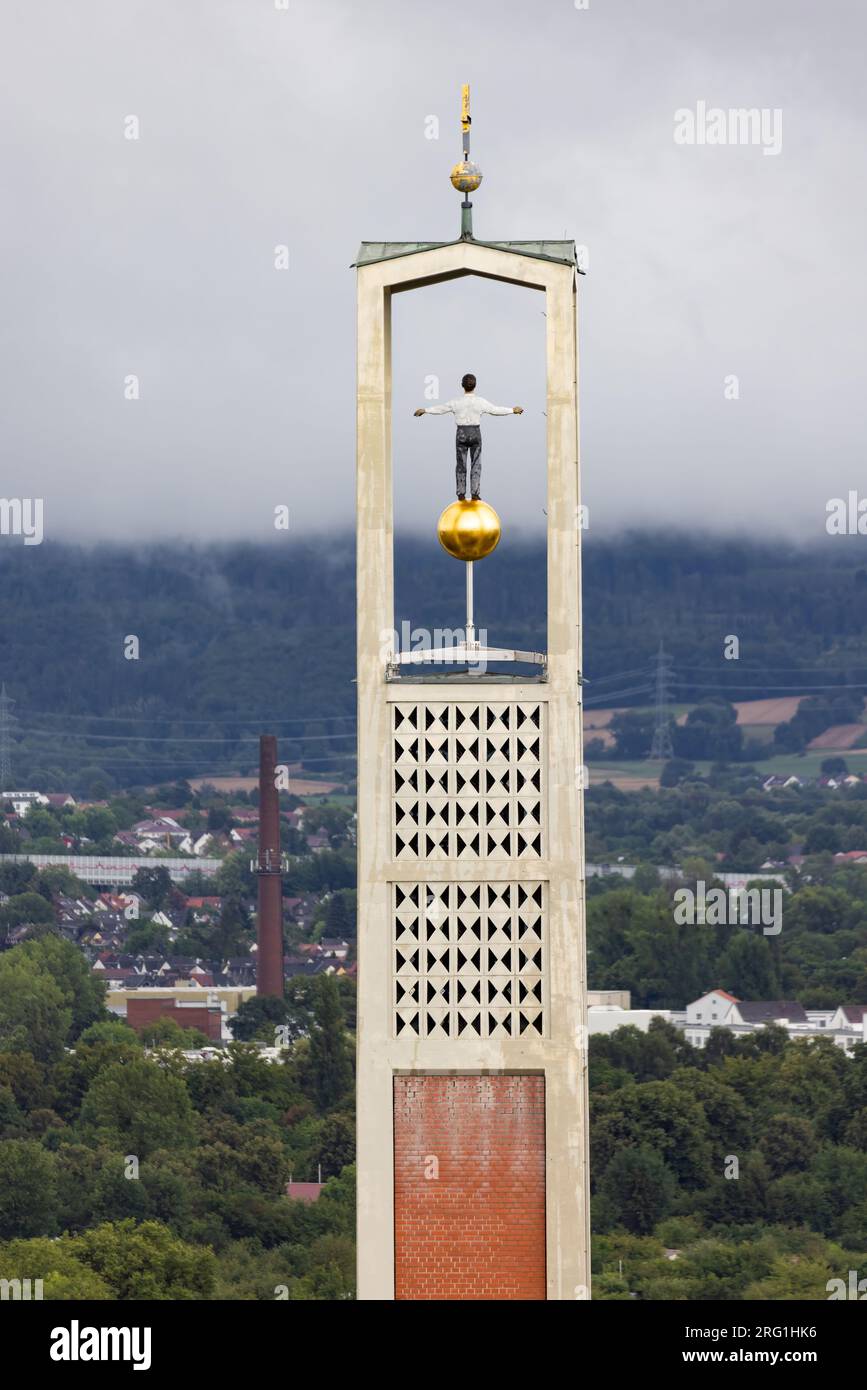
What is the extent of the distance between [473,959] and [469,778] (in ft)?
6.40

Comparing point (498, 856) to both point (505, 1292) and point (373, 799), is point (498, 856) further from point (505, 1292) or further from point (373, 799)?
point (505, 1292)

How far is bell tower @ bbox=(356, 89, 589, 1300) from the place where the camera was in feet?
108

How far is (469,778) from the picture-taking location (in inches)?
1312

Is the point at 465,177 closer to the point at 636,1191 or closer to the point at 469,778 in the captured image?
the point at 469,778

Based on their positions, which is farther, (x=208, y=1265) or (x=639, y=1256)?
(x=639, y=1256)

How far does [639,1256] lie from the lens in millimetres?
119188

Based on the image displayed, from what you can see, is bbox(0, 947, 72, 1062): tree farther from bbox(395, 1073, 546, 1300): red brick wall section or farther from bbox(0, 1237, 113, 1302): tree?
bbox(395, 1073, 546, 1300): red brick wall section

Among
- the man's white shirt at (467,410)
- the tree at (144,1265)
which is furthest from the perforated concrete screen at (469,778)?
the tree at (144,1265)

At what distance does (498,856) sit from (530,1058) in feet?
7.19

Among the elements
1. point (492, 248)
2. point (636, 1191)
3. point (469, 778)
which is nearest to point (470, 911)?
point (469, 778)

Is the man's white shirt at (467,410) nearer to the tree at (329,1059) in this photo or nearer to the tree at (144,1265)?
the tree at (144,1265)
